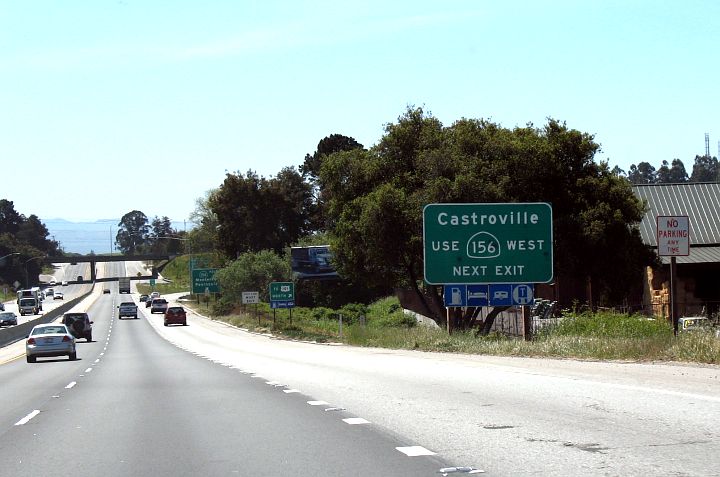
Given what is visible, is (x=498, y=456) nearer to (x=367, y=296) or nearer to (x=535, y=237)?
(x=535, y=237)

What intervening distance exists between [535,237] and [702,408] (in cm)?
1888

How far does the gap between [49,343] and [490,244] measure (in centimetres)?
1799

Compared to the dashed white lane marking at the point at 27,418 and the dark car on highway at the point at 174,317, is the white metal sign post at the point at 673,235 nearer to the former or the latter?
the dashed white lane marking at the point at 27,418

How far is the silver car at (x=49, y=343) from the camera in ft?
120

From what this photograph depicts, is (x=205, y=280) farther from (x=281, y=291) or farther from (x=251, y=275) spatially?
(x=281, y=291)

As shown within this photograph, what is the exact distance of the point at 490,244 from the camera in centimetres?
3038

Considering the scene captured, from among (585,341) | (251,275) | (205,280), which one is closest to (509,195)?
(585,341)

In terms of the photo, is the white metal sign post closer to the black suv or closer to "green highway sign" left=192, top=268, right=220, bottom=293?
the black suv

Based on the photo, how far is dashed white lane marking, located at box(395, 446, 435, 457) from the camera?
942 cm

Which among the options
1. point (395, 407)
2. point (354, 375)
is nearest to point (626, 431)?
point (395, 407)

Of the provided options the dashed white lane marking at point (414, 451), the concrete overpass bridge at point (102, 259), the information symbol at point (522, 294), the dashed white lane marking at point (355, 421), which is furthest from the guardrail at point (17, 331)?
the concrete overpass bridge at point (102, 259)

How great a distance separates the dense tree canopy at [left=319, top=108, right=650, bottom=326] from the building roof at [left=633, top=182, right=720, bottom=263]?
13.6 feet

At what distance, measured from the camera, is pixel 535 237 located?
99.5 ft

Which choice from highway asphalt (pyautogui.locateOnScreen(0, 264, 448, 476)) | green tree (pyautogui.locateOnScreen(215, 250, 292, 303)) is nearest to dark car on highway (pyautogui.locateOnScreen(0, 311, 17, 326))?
green tree (pyautogui.locateOnScreen(215, 250, 292, 303))
